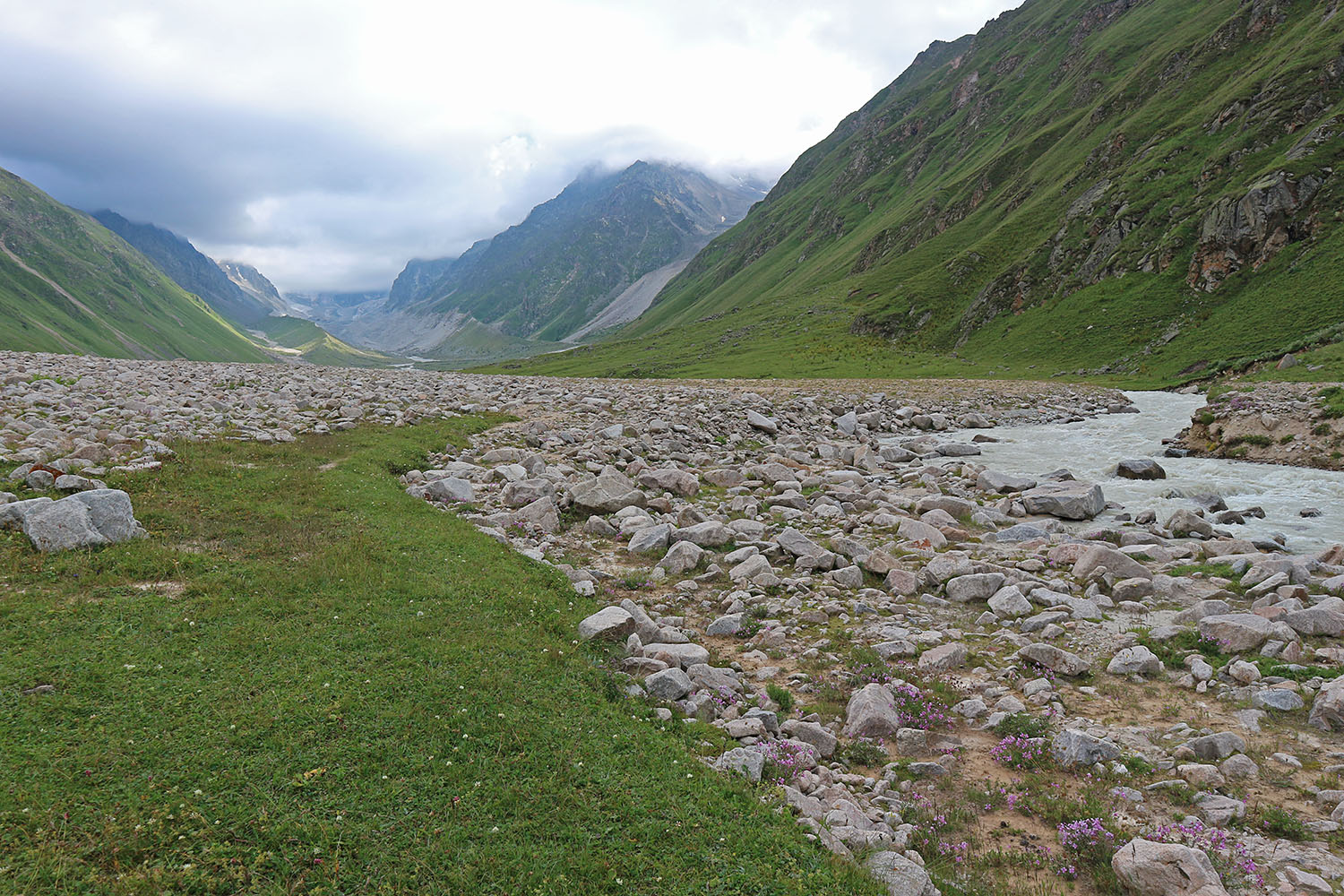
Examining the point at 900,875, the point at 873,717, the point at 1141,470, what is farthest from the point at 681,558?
the point at 1141,470

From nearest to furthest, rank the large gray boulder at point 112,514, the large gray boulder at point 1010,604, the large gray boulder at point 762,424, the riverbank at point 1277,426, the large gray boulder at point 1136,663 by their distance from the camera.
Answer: the large gray boulder at point 1136,663
the large gray boulder at point 112,514
the large gray boulder at point 1010,604
the riverbank at point 1277,426
the large gray boulder at point 762,424

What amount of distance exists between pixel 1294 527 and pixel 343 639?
27.8 metres

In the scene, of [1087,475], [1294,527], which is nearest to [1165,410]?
[1087,475]

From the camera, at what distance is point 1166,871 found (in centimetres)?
677

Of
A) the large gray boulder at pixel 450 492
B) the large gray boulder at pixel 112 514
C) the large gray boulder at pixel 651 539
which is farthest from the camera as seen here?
the large gray boulder at pixel 450 492

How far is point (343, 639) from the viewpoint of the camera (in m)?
10.7

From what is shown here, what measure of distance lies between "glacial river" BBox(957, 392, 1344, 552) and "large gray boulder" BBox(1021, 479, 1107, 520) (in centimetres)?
70

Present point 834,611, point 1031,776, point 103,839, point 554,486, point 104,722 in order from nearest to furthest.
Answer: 1. point 103,839
2. point 104,722
3. point 1031,776
4. point 834,611
5. point 554,486

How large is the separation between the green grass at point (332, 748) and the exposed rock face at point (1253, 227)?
84395 millimetres

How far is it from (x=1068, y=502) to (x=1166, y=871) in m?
17.5

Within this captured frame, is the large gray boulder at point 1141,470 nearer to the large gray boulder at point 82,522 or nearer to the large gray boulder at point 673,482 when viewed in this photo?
the large gray boulder at point 673,482

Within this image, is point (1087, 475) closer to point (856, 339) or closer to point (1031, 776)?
point (1031, 776)

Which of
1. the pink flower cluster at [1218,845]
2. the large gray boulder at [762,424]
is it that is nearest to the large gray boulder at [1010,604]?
the pink flower cluster at [1218,845]

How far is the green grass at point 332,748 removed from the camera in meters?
6.50
